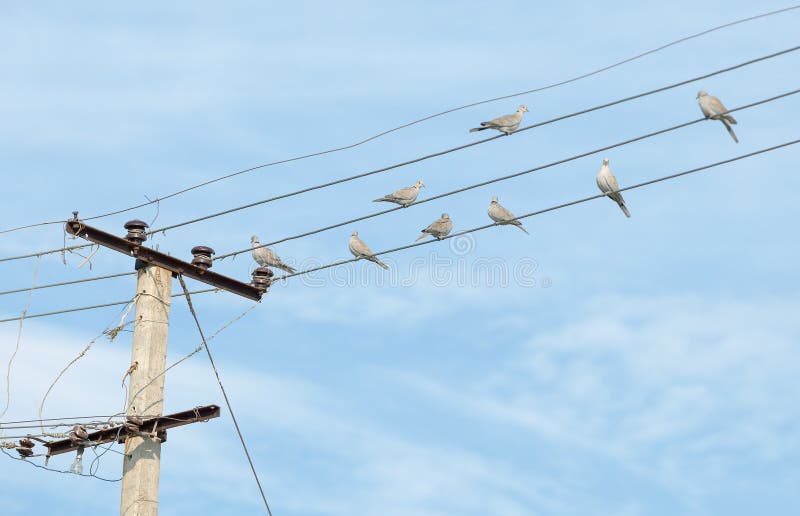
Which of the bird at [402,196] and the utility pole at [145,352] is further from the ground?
the bird at [402,196]

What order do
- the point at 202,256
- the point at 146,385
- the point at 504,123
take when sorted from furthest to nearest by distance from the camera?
the point at 504,123 < the point at 202,256 < the point at 146,385

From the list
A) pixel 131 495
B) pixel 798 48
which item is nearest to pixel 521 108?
pixel 798 48

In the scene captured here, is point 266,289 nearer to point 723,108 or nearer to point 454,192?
point 454,192

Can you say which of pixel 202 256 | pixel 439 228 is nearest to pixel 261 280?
pixel 202 256

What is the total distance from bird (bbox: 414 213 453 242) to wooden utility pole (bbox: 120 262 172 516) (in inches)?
299

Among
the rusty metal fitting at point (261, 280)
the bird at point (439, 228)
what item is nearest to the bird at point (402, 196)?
the bird at point (439, 228)

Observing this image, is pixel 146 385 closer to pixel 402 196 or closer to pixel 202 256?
pixel 202 256

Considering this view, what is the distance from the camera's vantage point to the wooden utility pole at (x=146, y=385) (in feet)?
37.8

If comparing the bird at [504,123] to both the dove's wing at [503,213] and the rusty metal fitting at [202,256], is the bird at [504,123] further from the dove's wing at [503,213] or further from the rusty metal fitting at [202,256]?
the rusty metal fitting at [202,256]

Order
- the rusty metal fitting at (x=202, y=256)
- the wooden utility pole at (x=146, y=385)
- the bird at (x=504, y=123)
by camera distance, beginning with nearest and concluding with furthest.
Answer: the wooden utility pole at (x=146, y=385) → the rusty metal fitting at (x=202, y=256) → the bird at (x=504, y=123)

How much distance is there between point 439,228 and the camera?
781 inches

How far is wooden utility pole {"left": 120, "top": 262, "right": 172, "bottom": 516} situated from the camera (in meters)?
11.5

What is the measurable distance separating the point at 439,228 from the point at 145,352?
8.48 metres

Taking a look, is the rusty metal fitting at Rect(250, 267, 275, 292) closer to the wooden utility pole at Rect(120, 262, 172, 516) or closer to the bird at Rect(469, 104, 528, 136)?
the wooden utility pole at Rect(120, 262, 172, 516)
